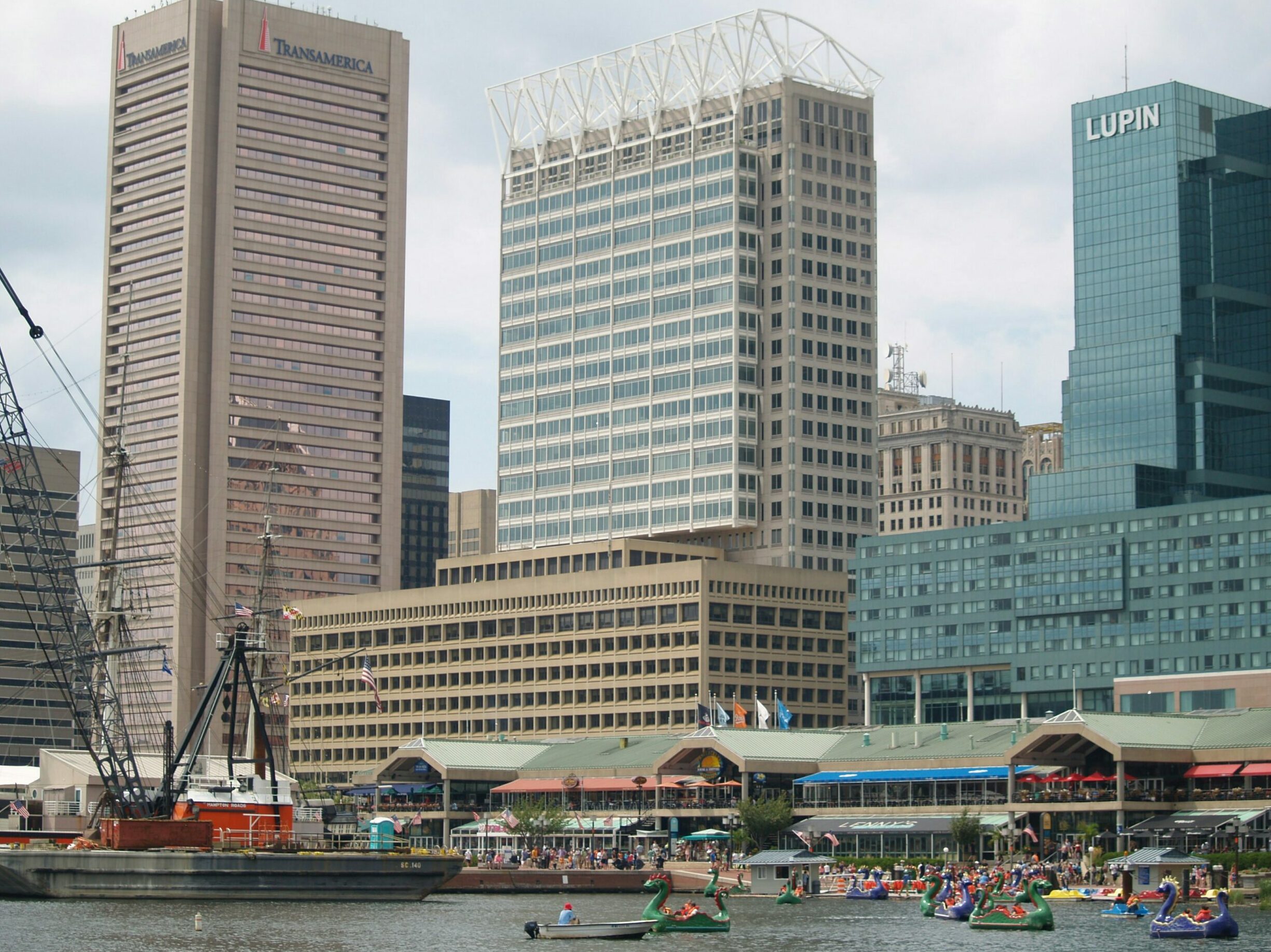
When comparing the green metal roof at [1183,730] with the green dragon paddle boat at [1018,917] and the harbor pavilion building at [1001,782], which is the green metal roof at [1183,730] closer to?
the harbor pavilion building at [1001,782]

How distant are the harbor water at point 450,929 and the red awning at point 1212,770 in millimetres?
31979

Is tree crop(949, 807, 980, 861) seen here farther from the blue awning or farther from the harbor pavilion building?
the blue awning

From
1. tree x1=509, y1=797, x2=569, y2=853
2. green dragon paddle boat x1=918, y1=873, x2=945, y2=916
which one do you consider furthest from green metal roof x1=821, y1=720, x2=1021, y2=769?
green dragon paddle boat x1=918, y1=873, x2=945, y2=916

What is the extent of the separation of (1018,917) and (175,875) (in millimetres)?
50916

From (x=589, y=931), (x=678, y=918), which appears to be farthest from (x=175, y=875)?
(x=678, y=918)

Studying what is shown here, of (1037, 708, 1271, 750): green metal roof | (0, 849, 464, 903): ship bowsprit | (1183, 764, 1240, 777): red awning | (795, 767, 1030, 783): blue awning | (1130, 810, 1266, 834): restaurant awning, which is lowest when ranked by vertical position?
(0, 849, 464, 903): ship bowsprit

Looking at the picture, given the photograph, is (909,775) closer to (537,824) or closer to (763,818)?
(763,818)

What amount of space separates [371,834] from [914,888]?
42986 millimetres

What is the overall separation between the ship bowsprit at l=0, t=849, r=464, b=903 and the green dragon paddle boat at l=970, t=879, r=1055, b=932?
128 ft

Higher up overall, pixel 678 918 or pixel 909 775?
pixel 909 775

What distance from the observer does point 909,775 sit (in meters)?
182

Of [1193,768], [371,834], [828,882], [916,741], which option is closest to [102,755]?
[371,834]

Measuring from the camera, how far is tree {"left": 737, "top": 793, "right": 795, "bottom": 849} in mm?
182500

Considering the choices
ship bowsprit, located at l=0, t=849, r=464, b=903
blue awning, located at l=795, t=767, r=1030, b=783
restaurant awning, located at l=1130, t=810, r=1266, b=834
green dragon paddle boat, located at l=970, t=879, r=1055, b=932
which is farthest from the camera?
blue awning, located at l=795, t=767, r=1030, b=783
